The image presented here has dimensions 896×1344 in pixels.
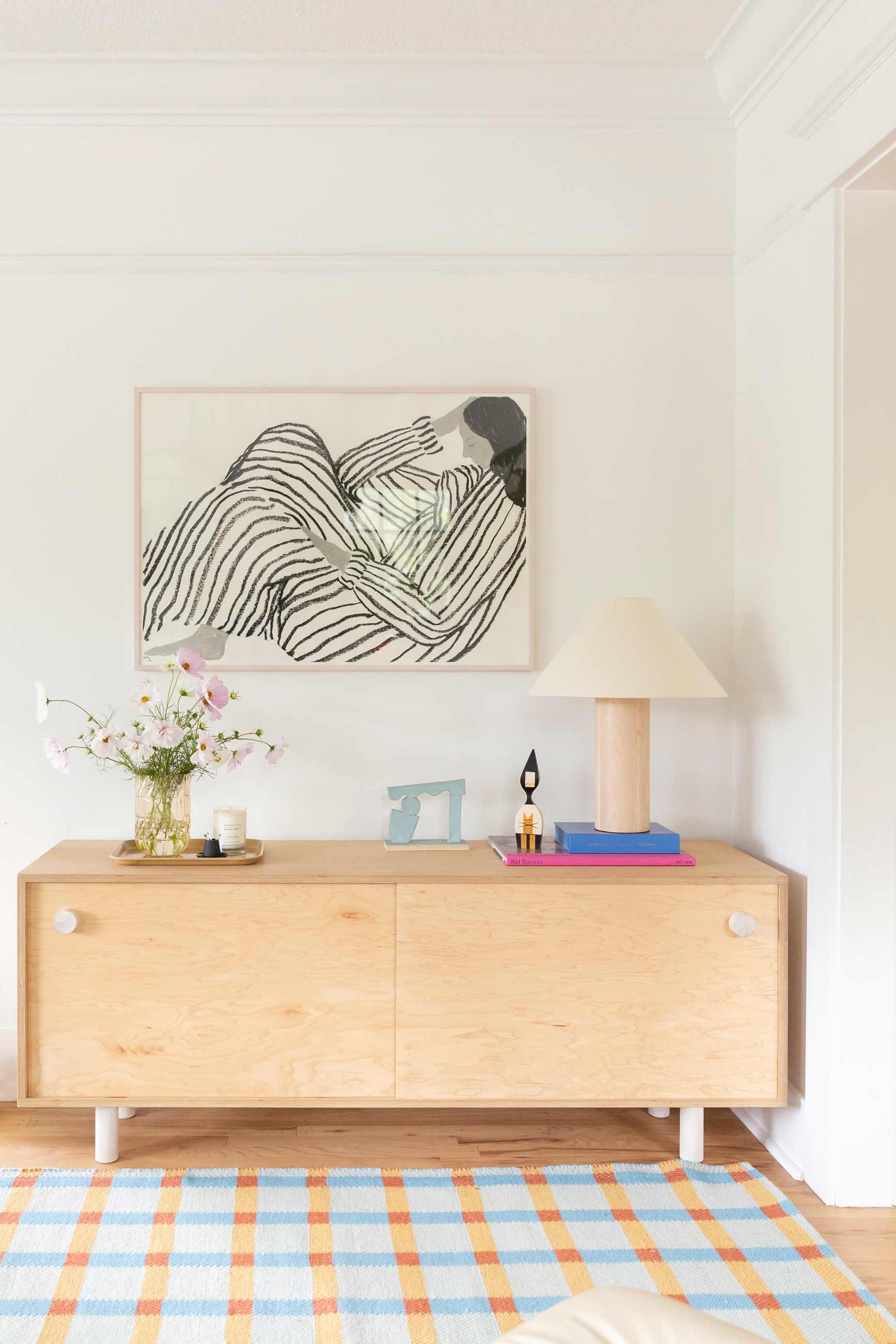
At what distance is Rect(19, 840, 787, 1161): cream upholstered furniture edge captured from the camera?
2.19 meters

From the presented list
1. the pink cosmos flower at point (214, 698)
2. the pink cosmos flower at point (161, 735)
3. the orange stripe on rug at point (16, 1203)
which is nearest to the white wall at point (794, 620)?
the pink cosmos flower at point (214, 698)

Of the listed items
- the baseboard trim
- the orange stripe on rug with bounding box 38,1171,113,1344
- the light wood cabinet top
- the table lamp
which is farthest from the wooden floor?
the table lamp

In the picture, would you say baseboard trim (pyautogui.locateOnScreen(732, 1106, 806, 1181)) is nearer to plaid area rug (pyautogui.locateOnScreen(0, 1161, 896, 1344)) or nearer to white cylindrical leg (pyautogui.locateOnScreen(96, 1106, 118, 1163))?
plaid area rug (pyautogui.locateOnScreen(0, 1161, 896, 1344))

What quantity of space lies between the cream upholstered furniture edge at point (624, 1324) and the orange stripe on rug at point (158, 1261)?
834 millimetres

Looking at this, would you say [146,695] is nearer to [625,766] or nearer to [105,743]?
[105,743]

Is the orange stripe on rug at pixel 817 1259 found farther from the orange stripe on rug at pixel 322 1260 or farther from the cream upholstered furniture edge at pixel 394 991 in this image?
the orange stripe on rug at pixel 322 1260

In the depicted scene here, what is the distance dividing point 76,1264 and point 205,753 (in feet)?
3.34

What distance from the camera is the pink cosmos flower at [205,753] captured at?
231 cm

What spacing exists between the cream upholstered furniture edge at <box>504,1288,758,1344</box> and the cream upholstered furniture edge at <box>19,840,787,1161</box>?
0.98 metres

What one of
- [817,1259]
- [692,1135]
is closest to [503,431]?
[692,1135]

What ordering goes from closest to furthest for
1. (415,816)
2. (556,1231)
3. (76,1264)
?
(76,1264), (556,1231), (415,816)

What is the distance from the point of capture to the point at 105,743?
2.29 m

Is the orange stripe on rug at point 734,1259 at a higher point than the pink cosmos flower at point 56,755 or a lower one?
lower

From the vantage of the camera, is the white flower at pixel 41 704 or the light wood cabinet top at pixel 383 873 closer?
the light wood cabinet top at pixel 383 873
